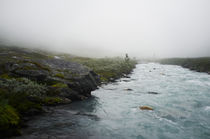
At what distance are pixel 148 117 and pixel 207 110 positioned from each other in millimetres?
10331

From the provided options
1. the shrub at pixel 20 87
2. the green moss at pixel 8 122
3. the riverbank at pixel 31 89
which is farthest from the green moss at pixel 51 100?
the green moss at pixel 8 122

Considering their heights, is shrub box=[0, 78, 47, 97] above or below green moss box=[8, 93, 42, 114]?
above

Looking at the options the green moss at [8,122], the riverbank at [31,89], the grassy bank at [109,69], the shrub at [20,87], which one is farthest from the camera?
the grassy bank at [109,69]

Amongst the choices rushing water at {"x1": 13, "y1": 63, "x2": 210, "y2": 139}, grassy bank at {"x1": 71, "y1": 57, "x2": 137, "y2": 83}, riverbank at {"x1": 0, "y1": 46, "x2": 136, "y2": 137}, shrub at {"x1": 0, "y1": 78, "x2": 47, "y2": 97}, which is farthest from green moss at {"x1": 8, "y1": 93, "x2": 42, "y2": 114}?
grassy bank at {"x1": 71, "y1": 57, "x2": 137, "y2": 83}

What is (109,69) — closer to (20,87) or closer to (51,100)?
(51,100)

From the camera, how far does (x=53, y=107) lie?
18062 mm

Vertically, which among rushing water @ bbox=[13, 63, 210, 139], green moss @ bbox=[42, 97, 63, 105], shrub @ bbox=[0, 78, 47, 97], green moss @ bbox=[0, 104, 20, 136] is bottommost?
rushing water @ bbox=[13, 63, 210, 139]

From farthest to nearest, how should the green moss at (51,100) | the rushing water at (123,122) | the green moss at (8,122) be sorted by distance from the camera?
the green moss at (51,100), the rushing water at (123,122), the green moss at (8,122)

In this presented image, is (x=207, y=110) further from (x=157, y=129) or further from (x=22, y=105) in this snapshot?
(x=22, y=105)

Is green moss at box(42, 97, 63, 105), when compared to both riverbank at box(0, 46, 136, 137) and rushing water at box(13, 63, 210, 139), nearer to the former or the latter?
riverbank at box(0, 46, 136, 137)

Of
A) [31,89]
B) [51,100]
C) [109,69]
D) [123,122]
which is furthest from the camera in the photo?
[109,69]

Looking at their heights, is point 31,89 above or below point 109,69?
above

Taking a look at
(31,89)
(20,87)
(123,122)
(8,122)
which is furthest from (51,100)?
(123,122)

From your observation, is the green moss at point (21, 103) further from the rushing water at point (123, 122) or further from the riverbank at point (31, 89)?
the rushing water at point (123, 122)
